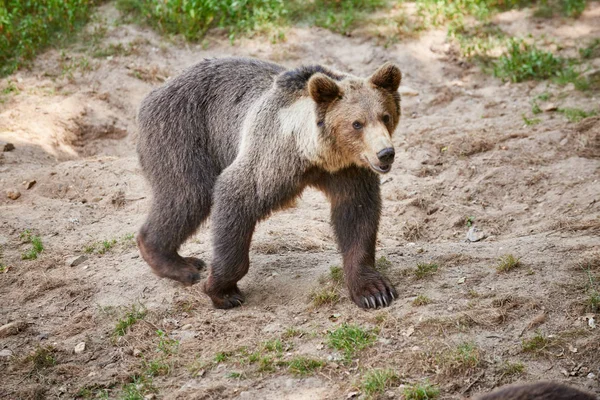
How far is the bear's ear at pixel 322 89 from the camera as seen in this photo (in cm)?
520

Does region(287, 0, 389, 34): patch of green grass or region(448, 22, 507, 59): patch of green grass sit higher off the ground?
region(287, 0, 389, 34): patch of green grass

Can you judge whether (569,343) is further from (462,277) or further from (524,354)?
(462,277)

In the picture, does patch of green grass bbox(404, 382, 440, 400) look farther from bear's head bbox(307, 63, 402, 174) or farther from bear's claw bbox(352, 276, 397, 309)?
bear's head bbox(307, 63, 402, 174)

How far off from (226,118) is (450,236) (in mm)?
2707

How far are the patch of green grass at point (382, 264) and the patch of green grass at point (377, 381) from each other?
1.65 m

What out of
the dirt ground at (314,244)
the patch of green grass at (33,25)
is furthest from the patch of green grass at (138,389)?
the patch of green grass at (33,25)

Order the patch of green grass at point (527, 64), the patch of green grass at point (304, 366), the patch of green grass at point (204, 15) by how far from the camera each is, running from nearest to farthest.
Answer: the patch of green grass at point (304, 366)
the patch of green grass at point (527, 64)
the patch of green grass at point (204, 15)

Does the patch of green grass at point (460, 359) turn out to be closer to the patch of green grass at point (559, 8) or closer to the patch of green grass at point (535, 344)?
the patch of green grass at point (535, 344)

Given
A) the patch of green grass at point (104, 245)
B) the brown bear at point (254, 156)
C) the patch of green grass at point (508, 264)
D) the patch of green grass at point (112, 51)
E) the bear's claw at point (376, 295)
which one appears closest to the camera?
the brown bear at point (254, 156)

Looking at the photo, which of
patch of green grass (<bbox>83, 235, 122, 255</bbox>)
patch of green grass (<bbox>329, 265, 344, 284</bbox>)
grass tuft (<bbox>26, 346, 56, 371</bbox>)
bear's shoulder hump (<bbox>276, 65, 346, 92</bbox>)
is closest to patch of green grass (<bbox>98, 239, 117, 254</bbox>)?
patch of green grass (<bbox>83, 235, 122, 255</bbox>)

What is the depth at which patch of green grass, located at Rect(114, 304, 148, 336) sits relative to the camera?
18.9 feet

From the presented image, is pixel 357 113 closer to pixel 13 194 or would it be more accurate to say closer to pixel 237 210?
pixel 237 210

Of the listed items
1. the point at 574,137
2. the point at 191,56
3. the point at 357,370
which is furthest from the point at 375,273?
the point at 191,56

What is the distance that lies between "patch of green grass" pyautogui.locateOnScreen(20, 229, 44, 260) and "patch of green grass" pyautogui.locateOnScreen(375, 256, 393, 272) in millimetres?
3397
